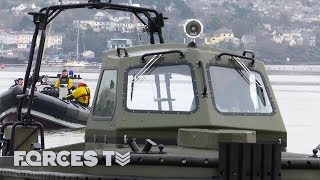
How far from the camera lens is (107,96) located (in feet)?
35.6

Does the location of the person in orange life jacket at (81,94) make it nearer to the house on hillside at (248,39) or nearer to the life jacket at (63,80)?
the life jacket at (63,80)

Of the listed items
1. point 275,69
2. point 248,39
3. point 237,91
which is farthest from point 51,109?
point 275,69

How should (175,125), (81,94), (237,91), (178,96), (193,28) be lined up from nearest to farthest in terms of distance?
(175,125)
(178,96)
(237,91)
(193,28)
(81,94)

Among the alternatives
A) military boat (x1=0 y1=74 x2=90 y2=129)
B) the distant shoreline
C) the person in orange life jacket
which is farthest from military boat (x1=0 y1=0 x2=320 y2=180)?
the distant shoreline

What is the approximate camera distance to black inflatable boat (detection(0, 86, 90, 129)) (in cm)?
2934

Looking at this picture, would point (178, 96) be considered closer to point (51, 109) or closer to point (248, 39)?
point (51, 109)

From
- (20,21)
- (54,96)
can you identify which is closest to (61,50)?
(20,21)

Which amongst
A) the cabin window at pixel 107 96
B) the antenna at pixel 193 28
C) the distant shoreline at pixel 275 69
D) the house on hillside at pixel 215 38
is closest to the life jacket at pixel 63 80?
the house on hillside at pixel 215 38

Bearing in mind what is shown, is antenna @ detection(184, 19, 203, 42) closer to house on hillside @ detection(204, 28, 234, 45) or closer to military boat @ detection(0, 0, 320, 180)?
military boat @ detection(0, 0, 320, 180)

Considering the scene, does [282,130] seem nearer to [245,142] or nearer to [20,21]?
[245,142]

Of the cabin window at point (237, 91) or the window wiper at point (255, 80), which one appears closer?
the cabin window at point (237, 91)

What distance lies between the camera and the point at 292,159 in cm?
934

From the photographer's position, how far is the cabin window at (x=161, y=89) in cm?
1054

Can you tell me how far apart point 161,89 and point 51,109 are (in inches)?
745
